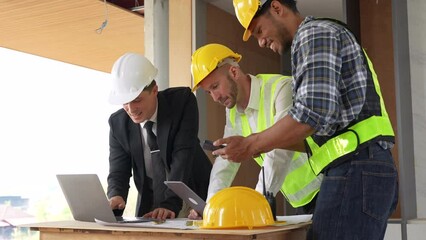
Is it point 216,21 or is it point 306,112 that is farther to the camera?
point 216,21

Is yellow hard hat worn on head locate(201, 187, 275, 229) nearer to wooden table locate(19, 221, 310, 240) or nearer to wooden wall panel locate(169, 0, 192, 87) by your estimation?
wooden table locate(19, 221, 310, 240)

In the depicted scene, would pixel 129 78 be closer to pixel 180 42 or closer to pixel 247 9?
pixel 247 9

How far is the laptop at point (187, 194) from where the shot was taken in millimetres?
2713

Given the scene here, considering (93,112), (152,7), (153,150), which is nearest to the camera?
(153,150)

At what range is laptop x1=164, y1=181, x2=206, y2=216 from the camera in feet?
8.90

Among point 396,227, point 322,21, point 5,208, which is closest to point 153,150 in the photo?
point 322,21

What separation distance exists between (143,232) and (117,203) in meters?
0.95

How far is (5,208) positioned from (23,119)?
1.12 m

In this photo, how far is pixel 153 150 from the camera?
3.42m

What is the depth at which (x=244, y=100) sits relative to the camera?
313 cm

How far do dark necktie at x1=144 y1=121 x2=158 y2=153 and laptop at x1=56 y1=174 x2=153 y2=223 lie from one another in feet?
1.94

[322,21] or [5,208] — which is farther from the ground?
[322,21]

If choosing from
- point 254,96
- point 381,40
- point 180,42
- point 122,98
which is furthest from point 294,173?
point 180,42

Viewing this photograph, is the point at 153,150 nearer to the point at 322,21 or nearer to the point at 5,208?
the point at 322,21
